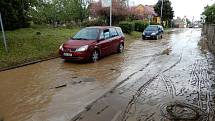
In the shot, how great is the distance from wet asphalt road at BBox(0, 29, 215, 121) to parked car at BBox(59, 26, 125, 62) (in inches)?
23.5

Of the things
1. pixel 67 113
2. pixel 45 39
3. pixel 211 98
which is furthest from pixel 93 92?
pixel 45 39

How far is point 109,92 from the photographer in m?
7.72

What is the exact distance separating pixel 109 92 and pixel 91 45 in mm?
5335

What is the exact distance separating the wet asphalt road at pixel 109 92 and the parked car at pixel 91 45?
0.60m

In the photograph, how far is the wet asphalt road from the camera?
604cm

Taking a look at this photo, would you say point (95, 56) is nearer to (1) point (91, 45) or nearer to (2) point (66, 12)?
(1) point (91, 45)

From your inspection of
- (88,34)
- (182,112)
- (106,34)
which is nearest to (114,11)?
(106,34)

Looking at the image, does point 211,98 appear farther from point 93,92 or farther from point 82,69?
point 82,69

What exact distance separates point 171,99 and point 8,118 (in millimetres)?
3925

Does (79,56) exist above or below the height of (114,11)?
below

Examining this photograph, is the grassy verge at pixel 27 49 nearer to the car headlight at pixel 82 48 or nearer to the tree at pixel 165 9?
the car headlight at pixel 82 48

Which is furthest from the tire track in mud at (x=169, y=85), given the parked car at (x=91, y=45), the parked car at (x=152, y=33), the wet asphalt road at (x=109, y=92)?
the parked car at (x=152, y=33)

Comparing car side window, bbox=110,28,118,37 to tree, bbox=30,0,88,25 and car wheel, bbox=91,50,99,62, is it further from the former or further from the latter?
tree, bbox=30,0,88,25

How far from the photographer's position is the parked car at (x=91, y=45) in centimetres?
1246
